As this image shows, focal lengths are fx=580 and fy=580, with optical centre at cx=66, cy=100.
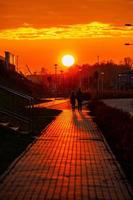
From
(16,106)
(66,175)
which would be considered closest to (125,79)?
(16,106)

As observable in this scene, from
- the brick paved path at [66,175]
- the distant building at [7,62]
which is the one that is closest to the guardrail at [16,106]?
the brick paved path at [66,175]

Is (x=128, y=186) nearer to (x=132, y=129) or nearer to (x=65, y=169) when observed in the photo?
(x=65, y=169)

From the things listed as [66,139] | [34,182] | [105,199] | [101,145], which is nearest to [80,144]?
[101,145]

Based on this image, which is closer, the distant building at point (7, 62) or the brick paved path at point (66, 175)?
the brick paved path at point (66, 175)

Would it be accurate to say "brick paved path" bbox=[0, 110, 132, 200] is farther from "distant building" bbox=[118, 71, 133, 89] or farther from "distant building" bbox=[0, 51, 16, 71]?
"distant building" bbox=[118, 71, 133, 89]

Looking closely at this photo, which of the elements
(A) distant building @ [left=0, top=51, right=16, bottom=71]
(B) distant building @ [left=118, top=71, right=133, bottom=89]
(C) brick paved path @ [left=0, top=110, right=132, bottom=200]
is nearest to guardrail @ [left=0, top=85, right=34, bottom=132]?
(C) brick paved path @ [left=0, top=110, right=132, bottom=200]

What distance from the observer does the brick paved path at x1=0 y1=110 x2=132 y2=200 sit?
916 cm

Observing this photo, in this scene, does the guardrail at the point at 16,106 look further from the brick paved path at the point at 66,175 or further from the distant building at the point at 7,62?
the distant building at the point at 7,62

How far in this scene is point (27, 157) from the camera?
46.0 feet

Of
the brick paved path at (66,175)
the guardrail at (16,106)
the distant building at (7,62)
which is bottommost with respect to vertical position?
the brick paved path at (66,175)

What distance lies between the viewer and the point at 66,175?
36.4 feet

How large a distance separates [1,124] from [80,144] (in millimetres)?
3274

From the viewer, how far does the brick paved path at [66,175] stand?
9.16m

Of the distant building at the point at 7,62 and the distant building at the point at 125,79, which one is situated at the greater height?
the distant building at the point at 7,62
